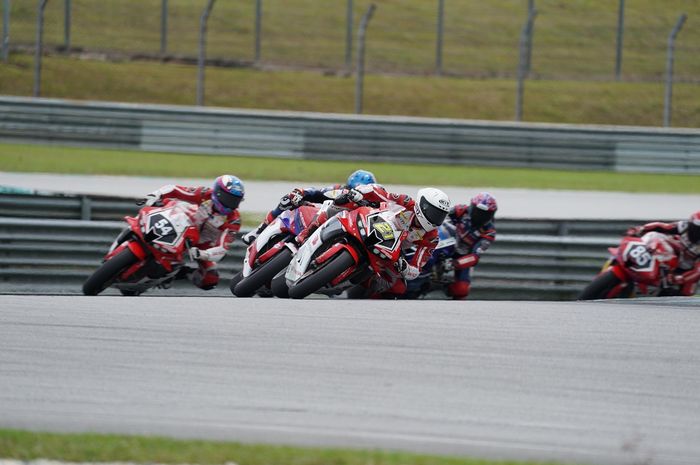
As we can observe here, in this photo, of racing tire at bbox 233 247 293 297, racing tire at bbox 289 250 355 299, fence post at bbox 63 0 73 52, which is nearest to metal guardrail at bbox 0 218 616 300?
racing tire at bbox 233 247 293 297

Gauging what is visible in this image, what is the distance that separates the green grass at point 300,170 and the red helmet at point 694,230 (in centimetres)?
722

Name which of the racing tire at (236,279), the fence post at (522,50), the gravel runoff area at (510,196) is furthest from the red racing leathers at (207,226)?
the fence post at (522,50)

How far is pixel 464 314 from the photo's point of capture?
24.6 ft

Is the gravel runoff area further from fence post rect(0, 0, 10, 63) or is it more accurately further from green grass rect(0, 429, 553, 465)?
green grass rect(0, 429, 553, 465)

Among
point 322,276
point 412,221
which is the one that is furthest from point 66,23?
point 322,276

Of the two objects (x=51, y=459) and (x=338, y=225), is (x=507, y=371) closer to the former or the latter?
(x=51, y=459)

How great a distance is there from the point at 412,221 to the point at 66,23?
17683 mm

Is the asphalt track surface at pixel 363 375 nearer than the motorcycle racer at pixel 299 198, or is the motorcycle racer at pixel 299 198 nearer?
the asphalt track surface at pixel 363 375

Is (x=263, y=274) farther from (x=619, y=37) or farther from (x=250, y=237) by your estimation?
(x=619, y=37)

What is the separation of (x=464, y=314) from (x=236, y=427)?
2673 mm

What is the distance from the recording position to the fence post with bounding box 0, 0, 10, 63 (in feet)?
74.6

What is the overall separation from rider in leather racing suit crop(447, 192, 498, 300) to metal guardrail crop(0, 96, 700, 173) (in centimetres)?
837

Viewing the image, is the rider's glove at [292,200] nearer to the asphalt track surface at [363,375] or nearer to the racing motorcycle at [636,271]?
the asphalt track surface at [363,375]

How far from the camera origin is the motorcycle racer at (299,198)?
10.1m
